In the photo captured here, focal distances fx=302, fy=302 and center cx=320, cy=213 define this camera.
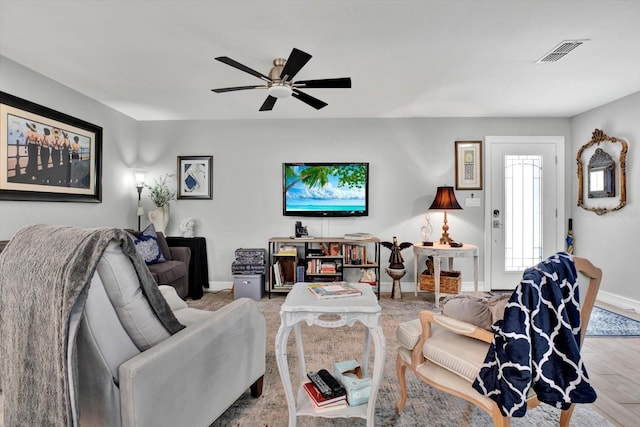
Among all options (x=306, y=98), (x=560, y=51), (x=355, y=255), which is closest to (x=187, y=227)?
(x=355, y=255)

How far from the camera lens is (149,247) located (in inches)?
135

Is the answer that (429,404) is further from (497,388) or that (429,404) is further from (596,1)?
(596,1)

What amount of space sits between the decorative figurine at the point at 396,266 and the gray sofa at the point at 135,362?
281 cm

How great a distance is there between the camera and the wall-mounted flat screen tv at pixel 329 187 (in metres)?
4.20

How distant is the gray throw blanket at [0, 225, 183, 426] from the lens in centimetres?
95

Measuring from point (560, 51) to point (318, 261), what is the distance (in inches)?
124

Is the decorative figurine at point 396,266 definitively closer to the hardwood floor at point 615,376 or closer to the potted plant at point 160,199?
the hardwood floor at point 615,376

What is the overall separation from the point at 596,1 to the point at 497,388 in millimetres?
2420

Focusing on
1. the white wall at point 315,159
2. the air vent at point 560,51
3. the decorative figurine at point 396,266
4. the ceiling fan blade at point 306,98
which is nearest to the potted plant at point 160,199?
the white wall at point 315,159

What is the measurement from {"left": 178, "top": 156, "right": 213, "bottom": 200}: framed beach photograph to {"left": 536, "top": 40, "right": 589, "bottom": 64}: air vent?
3.95 m

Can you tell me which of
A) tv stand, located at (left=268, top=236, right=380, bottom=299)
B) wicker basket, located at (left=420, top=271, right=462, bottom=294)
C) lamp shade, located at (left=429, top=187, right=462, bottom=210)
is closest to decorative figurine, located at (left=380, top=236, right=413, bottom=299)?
tv stand, located at (left=268, top=236, right=380, bottom=299)

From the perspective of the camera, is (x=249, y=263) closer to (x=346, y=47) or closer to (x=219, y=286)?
(x=219, y=286)

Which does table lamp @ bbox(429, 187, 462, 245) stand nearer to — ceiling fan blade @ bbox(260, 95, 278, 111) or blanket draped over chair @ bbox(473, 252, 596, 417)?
ceiling fan blade @ bbox(260, 95, 278, 111)

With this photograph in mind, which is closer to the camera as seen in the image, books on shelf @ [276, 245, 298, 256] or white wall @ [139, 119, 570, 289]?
books on shelf @ [276, 245, 298, 256]
